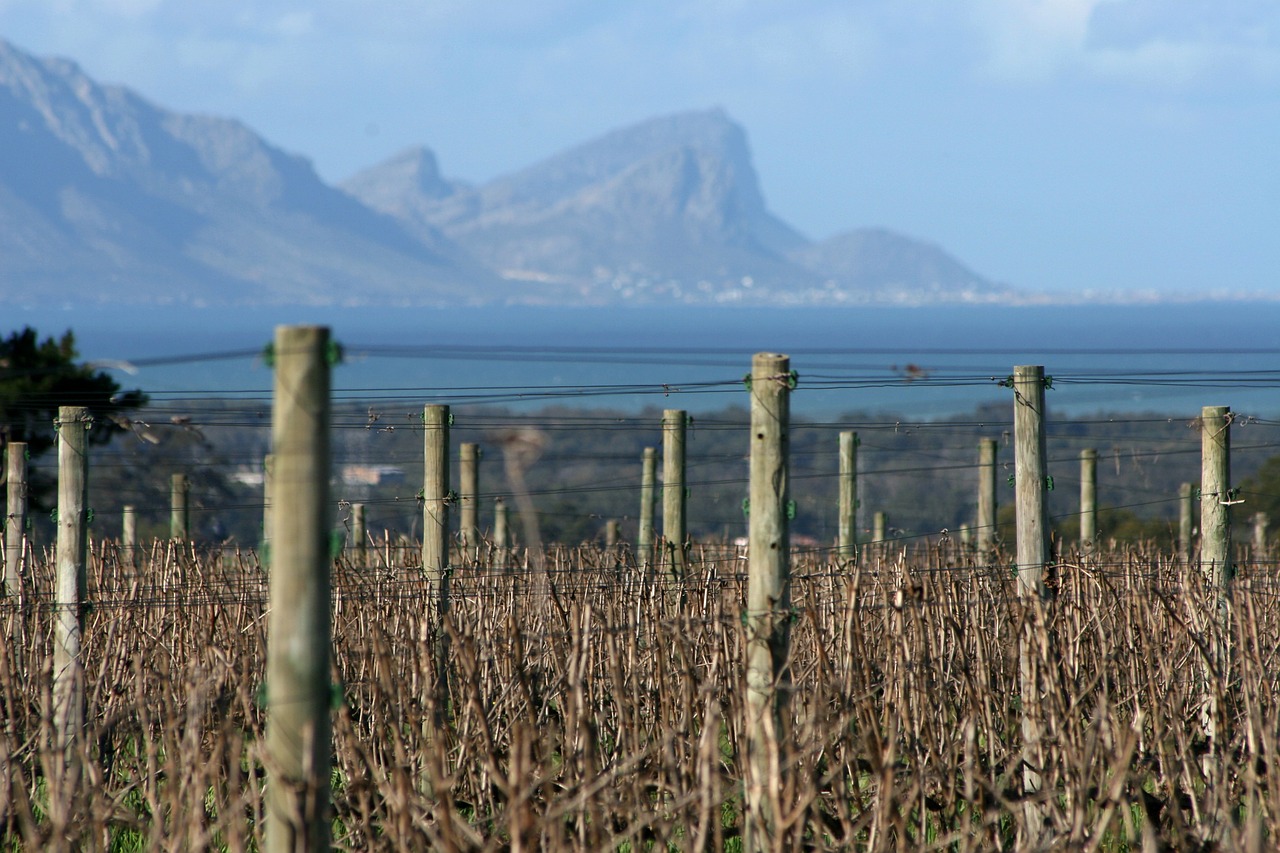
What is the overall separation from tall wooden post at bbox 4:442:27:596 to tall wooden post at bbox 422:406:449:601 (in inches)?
77.8

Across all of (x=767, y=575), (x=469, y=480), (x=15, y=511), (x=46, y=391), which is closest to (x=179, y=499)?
(x=46, y=391)

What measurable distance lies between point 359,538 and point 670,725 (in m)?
7.02

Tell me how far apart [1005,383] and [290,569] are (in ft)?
11.6

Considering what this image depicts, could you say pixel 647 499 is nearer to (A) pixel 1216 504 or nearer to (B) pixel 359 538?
(B) pixel 359 538

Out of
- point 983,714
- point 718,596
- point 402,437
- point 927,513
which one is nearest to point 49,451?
point 718,596

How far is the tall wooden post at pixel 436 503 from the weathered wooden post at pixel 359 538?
268 centimetres

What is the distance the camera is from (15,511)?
7.27 m

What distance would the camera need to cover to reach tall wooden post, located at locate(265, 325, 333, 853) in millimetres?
2986

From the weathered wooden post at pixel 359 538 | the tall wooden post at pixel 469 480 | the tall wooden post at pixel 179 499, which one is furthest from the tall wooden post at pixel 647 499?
the tall wooden post at pixel 179 499

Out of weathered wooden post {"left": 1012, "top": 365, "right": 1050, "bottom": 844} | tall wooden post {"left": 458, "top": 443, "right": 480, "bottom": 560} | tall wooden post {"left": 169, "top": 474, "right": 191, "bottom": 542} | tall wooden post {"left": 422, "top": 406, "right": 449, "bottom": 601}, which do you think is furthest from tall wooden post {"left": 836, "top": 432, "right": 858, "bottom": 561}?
weathered wooden post {"left": 1012, "top": 365, "right": 1050, "bottom": 844}

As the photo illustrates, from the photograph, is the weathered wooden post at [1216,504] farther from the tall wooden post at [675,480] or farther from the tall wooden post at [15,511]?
the tall wooden post at [15,511]

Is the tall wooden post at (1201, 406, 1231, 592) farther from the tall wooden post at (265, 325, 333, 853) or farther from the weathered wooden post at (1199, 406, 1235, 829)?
the tall wooden post at (265, 325, 333, 853)

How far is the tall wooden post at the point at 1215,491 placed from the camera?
250 inches

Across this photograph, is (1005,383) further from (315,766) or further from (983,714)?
(315,766)
